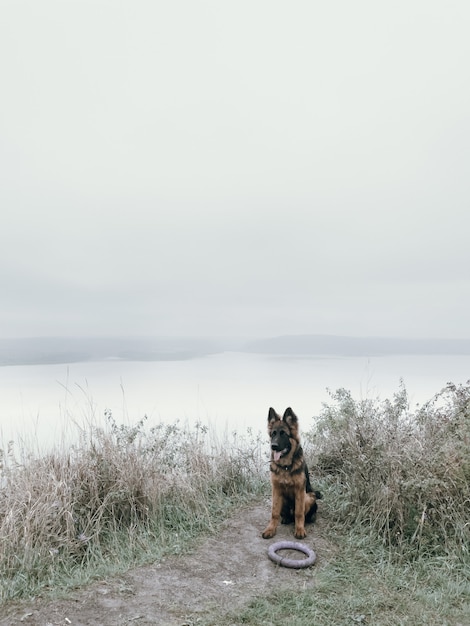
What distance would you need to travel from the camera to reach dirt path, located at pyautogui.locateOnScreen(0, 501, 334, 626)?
3.76m

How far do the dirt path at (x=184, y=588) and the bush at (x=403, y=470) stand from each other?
0.74 m

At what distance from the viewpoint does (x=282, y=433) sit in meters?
5.04

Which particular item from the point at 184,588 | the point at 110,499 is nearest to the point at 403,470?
the point at 184,588

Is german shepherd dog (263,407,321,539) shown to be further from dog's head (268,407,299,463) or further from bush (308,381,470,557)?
bush (308,381,470,557)

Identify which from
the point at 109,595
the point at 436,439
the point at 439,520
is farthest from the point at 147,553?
the point at 436,439

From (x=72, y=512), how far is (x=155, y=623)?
1.94 m

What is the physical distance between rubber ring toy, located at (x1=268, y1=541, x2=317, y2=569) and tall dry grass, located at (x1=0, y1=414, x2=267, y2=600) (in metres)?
0.95

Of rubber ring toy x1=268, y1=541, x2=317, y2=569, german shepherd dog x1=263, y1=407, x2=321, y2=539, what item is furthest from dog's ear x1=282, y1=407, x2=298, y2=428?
rubber ring toy x1=268, y1=541, x2=317, y2=569

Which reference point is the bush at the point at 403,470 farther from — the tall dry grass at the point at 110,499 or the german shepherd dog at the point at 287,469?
the tall dry grass at the point at 110,499

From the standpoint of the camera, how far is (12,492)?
5.41m

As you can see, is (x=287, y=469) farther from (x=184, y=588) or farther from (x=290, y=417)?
(x=184, y=588)

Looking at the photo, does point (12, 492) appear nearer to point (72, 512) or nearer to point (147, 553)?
point (72, 512)

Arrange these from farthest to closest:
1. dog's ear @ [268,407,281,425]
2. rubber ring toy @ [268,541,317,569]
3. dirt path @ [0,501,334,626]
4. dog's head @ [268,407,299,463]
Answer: dog's ear @ [268,407,281,425], dog's head @ [268,407,299,463], rubber ring toy @ [268,541,317,569], dirt path @ [0,501,334,626]

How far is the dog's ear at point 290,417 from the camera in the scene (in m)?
5.06
